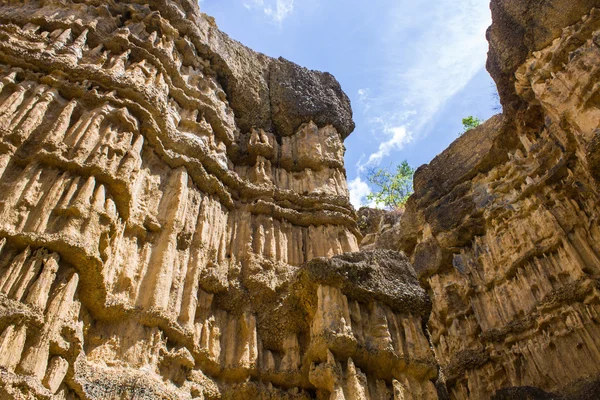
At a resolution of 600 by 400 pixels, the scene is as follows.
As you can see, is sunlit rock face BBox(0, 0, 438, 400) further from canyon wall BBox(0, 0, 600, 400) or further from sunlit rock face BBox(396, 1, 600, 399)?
sunlit rock face BBox(396, 1, 600, 399)

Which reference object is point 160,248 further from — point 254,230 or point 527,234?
point 527,234

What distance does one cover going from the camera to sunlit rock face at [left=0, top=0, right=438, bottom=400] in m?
8.01

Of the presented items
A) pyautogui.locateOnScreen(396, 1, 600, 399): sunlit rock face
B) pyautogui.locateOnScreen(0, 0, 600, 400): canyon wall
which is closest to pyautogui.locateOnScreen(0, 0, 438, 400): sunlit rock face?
pyautogui.locateOnScreen(0, 0, 600, 400): canyon wall

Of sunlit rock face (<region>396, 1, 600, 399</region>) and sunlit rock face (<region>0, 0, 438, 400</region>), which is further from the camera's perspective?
sunlit rock face (<region>396, 1, 600, 399</region>)

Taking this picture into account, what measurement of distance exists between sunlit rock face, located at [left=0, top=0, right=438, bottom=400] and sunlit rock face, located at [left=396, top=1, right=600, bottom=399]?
457 centimetres

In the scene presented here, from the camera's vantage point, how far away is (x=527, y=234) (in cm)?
1725

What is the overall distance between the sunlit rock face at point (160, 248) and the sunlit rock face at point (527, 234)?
4.57 m

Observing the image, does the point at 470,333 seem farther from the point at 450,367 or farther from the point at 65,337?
the point at 65,337

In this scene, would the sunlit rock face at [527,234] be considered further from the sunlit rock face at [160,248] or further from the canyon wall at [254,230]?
the sunlit rock face at [160,248]

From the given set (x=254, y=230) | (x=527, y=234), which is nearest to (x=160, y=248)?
(x=254, y=230)

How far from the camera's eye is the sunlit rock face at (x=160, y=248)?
8008mm

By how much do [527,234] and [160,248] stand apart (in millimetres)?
13006

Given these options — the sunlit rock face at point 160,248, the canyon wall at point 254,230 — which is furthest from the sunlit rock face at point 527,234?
the sunlit rock face at point 160,248

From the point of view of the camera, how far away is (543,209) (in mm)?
16922
